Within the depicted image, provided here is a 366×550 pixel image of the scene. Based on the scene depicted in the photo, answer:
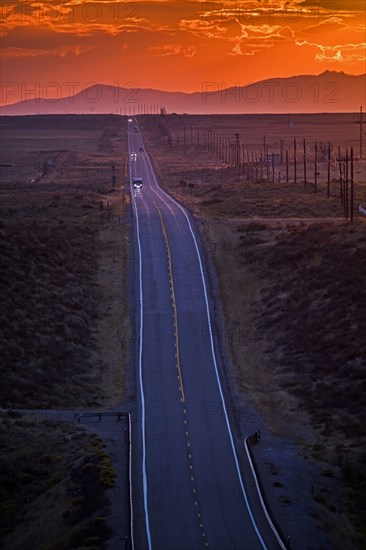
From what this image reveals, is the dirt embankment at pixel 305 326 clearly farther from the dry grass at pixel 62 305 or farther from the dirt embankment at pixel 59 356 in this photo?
the dirt embankment at pixel 59 356

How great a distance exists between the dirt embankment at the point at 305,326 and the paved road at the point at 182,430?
209cm

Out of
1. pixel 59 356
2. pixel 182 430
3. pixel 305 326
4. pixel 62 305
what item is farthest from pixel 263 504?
pixel 62 305

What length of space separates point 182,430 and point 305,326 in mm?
17184

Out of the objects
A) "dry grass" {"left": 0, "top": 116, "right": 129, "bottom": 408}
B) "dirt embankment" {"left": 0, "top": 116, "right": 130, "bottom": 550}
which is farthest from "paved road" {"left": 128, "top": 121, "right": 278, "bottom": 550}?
"dry grass" {"left": 0, "top": 116, "right": 129, "bottom": 408}

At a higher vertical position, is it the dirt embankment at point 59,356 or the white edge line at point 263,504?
the dirt embankment at point 59,356

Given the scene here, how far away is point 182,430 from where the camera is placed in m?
42.4

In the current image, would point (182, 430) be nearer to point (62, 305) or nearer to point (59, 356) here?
point (59, 356)

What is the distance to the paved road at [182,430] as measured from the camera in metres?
31.9

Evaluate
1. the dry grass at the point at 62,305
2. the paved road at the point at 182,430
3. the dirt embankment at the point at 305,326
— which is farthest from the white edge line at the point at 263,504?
the dry grass at the point at 62,305

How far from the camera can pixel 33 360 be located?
51562 mm

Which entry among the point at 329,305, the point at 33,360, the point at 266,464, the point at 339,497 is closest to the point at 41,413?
the point at 33,360

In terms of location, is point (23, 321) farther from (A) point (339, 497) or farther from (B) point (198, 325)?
(A) point (339, 497)

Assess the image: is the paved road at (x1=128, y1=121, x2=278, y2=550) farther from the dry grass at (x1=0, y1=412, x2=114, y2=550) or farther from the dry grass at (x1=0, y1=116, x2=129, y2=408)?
the dry grass at (x1=0, y1=116, x2=129, y2=408)

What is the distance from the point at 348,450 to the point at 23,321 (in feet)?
77.1
